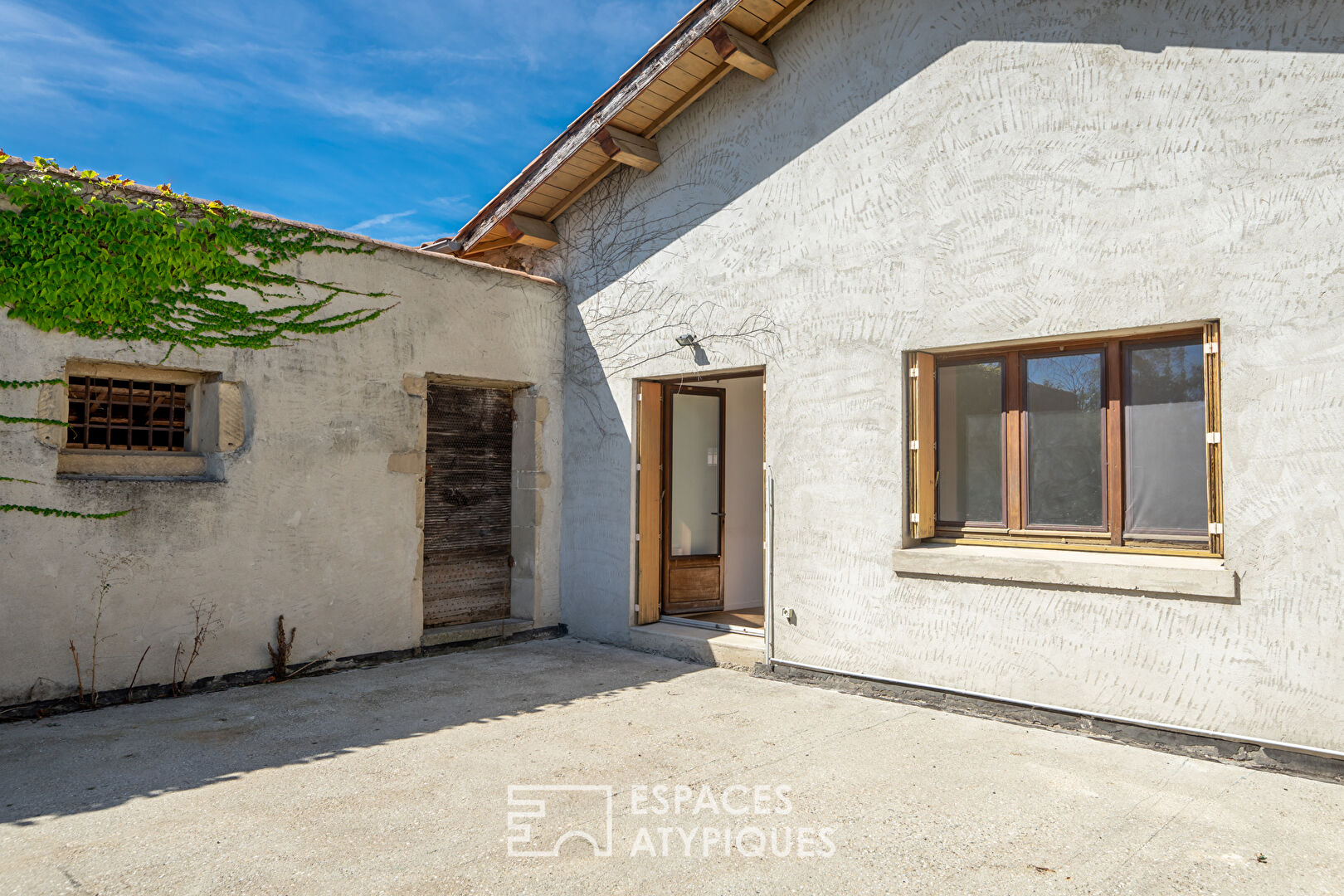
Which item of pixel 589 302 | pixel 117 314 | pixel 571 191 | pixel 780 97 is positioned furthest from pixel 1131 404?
pixel 117 314

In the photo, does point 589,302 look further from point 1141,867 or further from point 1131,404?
point 1141,867

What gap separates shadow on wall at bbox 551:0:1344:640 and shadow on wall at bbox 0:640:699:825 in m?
1.28

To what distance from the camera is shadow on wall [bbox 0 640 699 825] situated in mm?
4082

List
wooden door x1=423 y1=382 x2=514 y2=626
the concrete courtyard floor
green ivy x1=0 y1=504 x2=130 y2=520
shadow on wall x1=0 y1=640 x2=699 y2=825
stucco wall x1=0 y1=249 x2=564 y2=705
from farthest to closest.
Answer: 1. wooden door x1=423 y1=382 x2=514 y2=626
2. stucco wall x1=0 y1=249 x2=564 y2=705
3. green ivy x1=0 y1=504 x2=130 y2=520
4. shadow on wall x1=0 y1=640 x2=699 y2=825
5. the concrete courtyard floor

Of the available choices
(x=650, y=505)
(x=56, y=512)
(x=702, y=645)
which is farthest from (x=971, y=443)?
(x=56, y=512)

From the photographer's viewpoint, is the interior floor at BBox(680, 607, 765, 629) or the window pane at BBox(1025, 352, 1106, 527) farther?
the interior floor at BBox(680, 607, 765, 629)

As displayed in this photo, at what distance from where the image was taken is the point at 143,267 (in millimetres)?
5598

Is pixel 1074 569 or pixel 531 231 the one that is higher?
pixel 531 231

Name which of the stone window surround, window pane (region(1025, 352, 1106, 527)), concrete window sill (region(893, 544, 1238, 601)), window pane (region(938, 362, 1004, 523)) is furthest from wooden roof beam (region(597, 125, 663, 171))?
concrete window sill (region(893, 544, 1238, 601))

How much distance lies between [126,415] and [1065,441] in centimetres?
611

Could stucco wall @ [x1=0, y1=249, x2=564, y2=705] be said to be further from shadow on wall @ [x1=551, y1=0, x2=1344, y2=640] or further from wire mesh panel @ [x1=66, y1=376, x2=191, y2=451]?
shadow on wall @ [x1=551, y1=0, x2=1344, y2=640]

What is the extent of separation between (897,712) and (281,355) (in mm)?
4944

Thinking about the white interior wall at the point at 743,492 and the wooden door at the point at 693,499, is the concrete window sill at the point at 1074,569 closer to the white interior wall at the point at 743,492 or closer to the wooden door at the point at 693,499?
the wooden door at the point at 693,499

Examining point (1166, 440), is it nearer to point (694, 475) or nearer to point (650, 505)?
point (650, 505)
